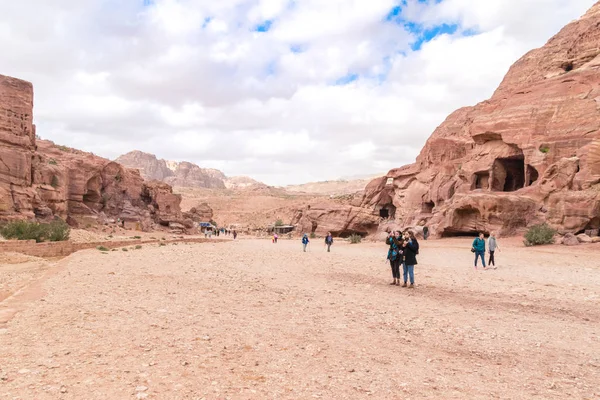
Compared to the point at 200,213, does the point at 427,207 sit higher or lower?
higher

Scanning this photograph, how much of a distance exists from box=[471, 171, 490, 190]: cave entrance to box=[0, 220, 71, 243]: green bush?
104 ft

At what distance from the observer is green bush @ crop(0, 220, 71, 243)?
24172mm

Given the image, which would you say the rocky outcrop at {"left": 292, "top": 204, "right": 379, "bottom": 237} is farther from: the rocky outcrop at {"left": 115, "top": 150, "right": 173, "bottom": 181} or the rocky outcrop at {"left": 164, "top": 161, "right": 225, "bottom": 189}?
the rocky outcrop at {"left": 115, "top": 150, "right": 173, "bottom": 181}

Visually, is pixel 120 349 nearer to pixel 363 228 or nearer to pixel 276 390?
pixel 276 390

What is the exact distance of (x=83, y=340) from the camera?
5.75 meters

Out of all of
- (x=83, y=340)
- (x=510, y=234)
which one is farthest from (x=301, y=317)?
(x=510, y=234)

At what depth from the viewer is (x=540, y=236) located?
23844 millimetres

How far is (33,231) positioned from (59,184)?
12.9 metres

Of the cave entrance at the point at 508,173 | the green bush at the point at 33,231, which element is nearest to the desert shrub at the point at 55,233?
the green bush at the point at 33,231

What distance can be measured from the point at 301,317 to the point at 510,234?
1002 inches

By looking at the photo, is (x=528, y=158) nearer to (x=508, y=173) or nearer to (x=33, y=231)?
(x=508, y=173)

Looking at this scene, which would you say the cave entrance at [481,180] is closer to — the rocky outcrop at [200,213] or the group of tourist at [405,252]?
the group of tourist at [405,252]

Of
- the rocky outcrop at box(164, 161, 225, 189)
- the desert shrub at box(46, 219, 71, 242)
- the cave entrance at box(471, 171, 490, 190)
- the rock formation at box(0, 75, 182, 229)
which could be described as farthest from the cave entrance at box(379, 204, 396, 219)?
the rocky outcrop at box(164, 161, 225, 189)

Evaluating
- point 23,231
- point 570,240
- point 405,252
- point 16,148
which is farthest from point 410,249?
point 16,148
